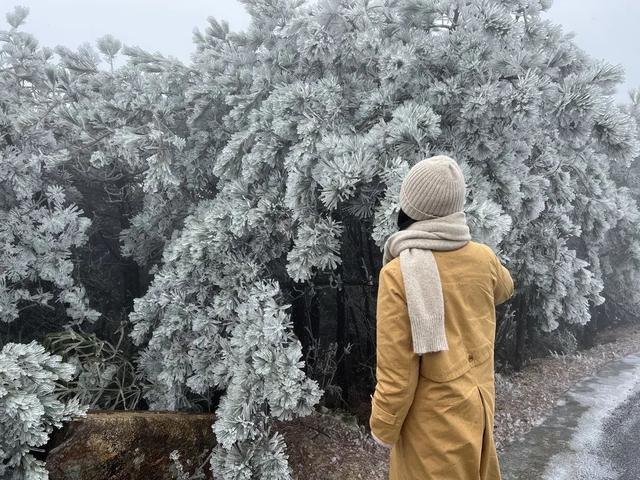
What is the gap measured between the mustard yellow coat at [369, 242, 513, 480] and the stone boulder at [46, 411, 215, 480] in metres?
1.63

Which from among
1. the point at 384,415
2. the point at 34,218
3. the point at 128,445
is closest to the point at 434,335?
the point at 384,415

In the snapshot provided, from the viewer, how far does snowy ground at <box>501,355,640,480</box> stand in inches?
118

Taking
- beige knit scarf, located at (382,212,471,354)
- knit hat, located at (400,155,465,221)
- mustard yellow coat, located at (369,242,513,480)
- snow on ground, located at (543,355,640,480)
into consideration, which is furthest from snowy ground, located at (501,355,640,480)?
knit hat, located at (400,155,465,221)

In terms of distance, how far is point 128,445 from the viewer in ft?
8.47

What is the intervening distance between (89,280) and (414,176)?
354 cm

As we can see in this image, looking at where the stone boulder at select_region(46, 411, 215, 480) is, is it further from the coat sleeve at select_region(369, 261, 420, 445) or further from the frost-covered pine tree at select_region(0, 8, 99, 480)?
the coat sleeve at select_region(369, 261, 420, 445)

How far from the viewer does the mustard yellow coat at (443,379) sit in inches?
55.0

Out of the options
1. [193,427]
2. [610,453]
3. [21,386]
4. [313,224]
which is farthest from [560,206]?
[21,386]

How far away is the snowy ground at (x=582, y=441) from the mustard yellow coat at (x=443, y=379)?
70.8 inches

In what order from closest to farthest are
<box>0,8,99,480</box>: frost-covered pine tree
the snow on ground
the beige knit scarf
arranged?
the beige knit scarf, the snow on ground, <box>0,8,99,480</box>: frost-covered pine tree

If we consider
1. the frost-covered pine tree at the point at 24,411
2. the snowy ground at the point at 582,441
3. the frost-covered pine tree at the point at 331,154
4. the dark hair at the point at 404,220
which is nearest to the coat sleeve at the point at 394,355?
the dark hair at the point at 404,220

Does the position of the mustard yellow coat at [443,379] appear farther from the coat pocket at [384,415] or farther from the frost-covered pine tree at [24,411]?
the frost-covered pine tree at [24,411]

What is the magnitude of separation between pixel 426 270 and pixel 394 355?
10.2 inches

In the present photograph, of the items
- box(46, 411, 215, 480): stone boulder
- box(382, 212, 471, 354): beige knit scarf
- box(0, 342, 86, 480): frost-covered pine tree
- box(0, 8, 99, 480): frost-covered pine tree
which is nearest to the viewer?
box(382, 212, 471, 354): beige knit scarf
